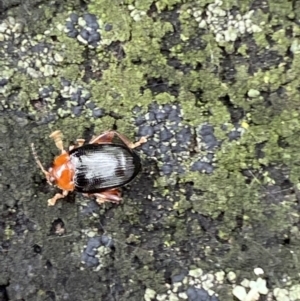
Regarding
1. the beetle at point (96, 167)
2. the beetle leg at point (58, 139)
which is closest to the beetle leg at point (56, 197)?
the beetle at point (96, 167)

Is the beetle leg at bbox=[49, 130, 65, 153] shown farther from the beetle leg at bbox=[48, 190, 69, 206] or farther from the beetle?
the beetle leg at bbox=[48, 190, 69, 206]

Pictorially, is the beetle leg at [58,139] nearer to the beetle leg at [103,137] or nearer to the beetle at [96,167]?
the beetle at [96,167]

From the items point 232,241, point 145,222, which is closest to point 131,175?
point 145,222

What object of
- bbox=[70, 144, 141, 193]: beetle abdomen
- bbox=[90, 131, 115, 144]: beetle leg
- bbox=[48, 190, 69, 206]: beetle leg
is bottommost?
bbox=[48, 190, 69, 206]: beetle leg

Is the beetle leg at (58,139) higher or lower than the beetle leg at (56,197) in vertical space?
higher

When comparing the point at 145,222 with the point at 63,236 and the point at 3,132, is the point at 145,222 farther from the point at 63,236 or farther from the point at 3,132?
the point at 3,132

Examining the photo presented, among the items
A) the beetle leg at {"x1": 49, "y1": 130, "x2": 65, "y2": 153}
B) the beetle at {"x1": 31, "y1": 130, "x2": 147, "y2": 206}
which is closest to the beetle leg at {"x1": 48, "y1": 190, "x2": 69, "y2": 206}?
the beetle at {"x1": 31, "y1": 130, "x2": 147, "y2": 206}
